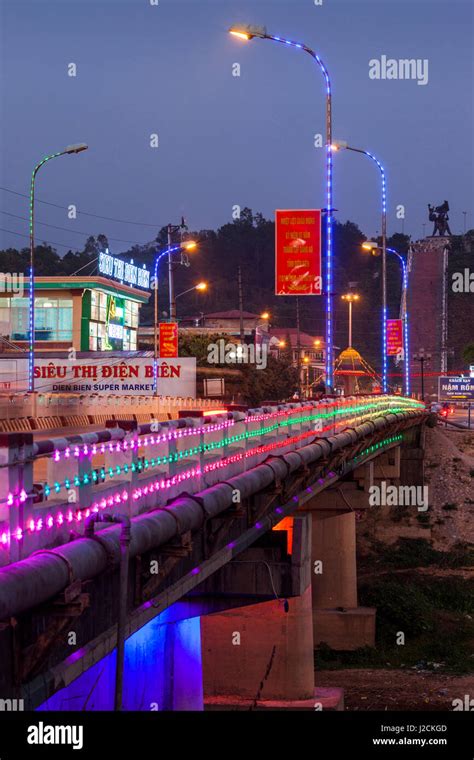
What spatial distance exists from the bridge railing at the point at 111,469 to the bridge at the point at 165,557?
2cm

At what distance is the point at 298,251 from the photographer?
2686 cm

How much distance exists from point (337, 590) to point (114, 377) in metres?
23.6

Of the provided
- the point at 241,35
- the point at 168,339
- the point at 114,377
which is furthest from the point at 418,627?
the point at 114,377

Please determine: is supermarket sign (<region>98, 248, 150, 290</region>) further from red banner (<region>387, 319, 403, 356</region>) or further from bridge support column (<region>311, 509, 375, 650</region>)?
bridge support column (<region>311, 509, 375, 650</region>)

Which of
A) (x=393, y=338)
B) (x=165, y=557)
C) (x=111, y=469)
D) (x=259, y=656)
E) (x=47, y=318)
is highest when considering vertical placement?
(x=47, y=318)

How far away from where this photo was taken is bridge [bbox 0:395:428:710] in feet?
26.7

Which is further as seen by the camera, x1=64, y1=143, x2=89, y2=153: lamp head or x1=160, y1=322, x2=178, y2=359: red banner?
x1=160, y1=322, x2=178, y2=359: red banner

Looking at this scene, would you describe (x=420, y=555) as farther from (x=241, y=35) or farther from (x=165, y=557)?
(x=165, y=557)

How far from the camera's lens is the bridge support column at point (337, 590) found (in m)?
36.8

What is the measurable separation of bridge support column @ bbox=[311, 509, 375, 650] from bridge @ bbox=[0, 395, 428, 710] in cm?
805

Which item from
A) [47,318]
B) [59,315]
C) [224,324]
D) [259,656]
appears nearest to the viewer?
[259,656]

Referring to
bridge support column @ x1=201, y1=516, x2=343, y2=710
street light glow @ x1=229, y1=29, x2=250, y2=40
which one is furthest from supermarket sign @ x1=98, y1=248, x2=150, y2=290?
bridge support column @ x1=201, y1=516, x2=343, y2=710

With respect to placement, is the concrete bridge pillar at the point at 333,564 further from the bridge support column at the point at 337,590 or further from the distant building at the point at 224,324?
the distant building at the point at 224,324

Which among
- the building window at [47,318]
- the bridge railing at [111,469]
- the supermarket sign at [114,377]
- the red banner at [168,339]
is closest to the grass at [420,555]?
the red banner at [168,339]
